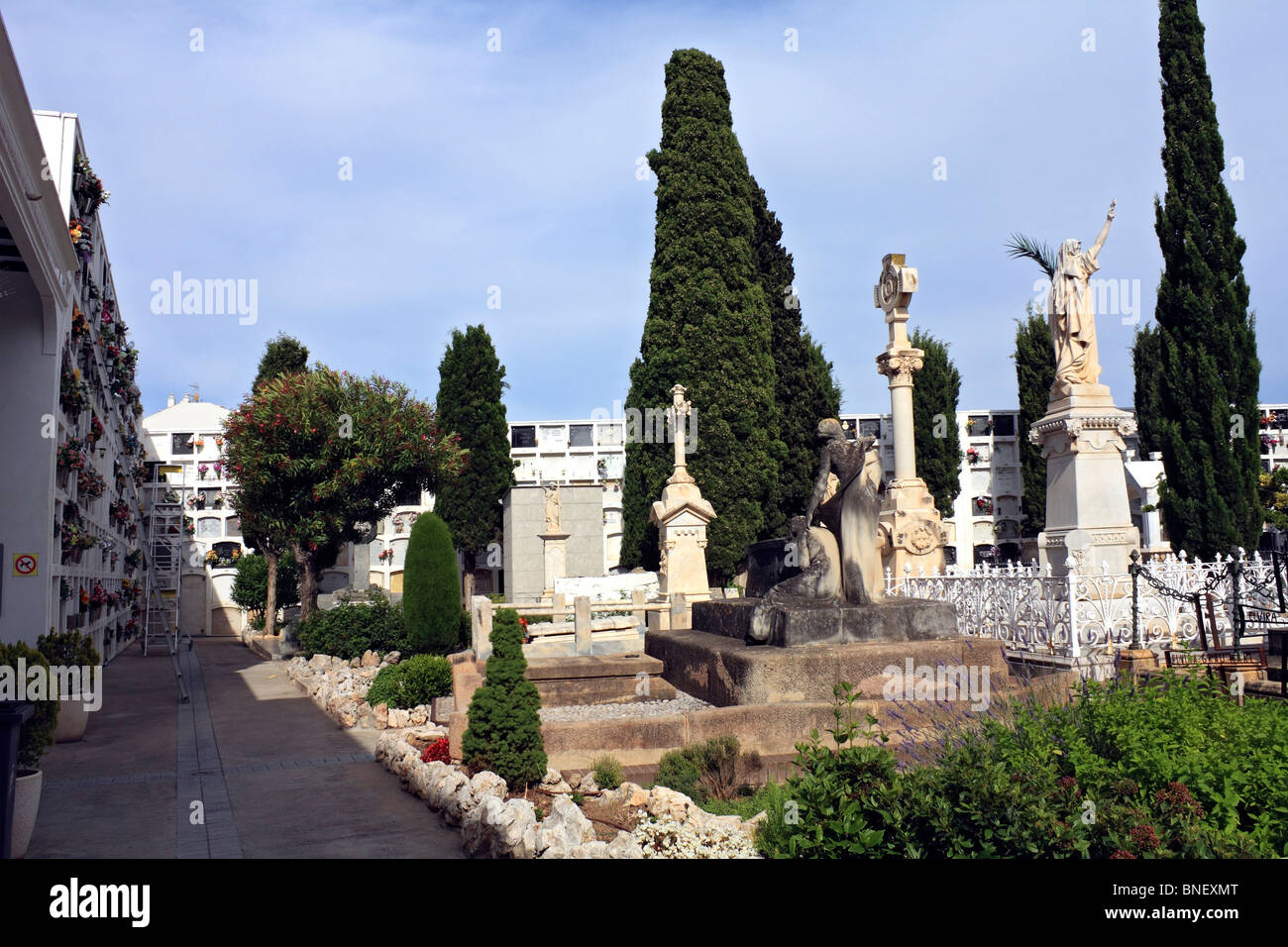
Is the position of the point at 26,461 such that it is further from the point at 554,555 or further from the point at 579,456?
the point at 579,456

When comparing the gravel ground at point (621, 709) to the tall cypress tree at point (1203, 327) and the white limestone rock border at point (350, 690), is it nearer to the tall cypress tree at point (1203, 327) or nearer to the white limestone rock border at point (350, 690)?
the white limestone rock border at point (350, 690)

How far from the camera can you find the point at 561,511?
130 ft

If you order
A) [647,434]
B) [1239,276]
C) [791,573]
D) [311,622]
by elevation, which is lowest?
[311,622]

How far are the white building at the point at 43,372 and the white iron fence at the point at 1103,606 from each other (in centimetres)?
1180

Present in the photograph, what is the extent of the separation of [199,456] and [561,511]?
72.5 feet

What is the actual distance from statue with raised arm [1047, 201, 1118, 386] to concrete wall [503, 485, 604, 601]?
87.9 ft

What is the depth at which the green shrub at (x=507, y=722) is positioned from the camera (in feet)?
22.9

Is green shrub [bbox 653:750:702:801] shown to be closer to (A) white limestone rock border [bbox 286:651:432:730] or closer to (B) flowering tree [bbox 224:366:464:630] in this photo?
(A) white limestone rock border [bbox 286:651:432:730]

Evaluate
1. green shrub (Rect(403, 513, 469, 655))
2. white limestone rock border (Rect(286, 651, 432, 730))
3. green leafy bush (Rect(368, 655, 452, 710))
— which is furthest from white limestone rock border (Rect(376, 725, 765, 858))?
green shrub (Rect(403, 513, 469, 655))

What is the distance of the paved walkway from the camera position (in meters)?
6.25

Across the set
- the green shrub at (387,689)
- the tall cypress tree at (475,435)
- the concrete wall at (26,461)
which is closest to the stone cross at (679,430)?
the green shrub at (387,689)

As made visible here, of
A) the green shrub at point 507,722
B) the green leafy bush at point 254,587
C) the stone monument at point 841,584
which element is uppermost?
the stone monument at point 841,584
